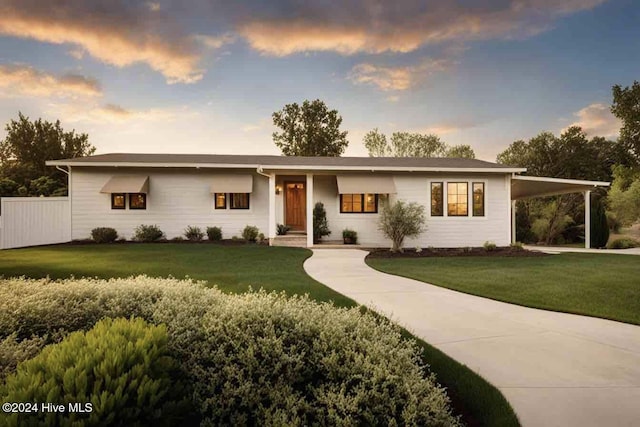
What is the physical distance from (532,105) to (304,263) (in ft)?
49.3

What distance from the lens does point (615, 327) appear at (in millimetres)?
4492

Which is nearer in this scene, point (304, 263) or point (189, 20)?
point (304, 263)

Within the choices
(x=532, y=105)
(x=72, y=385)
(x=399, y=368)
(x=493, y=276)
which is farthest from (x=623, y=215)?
(x=72, y=385)

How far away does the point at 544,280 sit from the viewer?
7773 mm

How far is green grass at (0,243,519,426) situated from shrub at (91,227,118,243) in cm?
96

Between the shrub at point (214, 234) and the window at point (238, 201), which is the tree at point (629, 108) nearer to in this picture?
the window at point (238, 201)

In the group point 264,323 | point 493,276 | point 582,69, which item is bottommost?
point 493,276

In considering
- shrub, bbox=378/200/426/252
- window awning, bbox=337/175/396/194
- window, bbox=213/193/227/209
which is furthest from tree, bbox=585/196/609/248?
window, bbox=213/193/227/209

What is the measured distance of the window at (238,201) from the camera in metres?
15.7

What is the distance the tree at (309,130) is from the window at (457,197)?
19976 millimetres

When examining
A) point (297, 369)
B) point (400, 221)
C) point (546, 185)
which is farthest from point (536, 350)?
point (546, 185)

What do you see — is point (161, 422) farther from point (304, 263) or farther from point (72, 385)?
point (304, 263)

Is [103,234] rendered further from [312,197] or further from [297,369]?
[297,369]

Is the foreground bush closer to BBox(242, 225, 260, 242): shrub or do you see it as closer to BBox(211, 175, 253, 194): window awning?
BBox(242, 225, 260, 242): shrub
